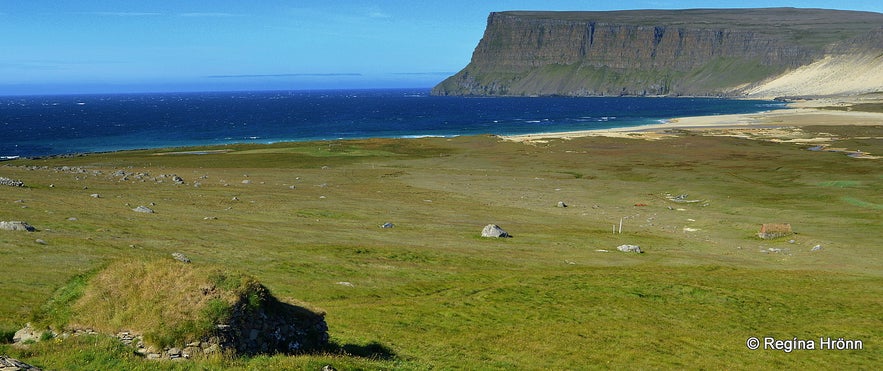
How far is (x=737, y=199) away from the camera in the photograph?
86.4 meters

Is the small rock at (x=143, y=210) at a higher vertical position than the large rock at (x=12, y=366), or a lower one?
lower

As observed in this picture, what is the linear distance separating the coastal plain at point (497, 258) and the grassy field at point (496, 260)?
16cm

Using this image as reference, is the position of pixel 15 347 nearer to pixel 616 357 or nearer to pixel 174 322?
pixel 174 322

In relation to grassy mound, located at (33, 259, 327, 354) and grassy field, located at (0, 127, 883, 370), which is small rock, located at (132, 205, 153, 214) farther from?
grassy mound, located at (33, 259, 327, 354)

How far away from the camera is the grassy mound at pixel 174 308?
21984 millimetres

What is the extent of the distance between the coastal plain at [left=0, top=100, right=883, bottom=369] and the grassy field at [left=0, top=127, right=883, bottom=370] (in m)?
0.16

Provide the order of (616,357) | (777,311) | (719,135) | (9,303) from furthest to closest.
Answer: (719,135)
(777,311)
(616,357)
(9,303)

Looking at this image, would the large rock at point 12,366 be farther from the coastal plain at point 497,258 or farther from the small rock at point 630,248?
the small rock at point 630,248

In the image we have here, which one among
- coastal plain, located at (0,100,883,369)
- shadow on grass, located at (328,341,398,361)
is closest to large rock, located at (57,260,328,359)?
coastal plain, located at (0,100,883,369)

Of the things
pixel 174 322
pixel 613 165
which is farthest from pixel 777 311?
pixel 613 165

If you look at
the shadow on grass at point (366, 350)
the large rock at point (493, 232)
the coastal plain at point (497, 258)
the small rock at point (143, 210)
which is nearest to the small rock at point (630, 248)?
the coastal plain at point (497, 258)

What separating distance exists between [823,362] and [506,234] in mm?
30991

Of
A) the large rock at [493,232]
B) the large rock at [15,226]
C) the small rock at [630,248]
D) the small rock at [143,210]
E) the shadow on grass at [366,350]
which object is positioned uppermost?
the large rock at [15,226]

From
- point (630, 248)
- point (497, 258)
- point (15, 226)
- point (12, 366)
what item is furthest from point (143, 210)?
point (12, 366)
